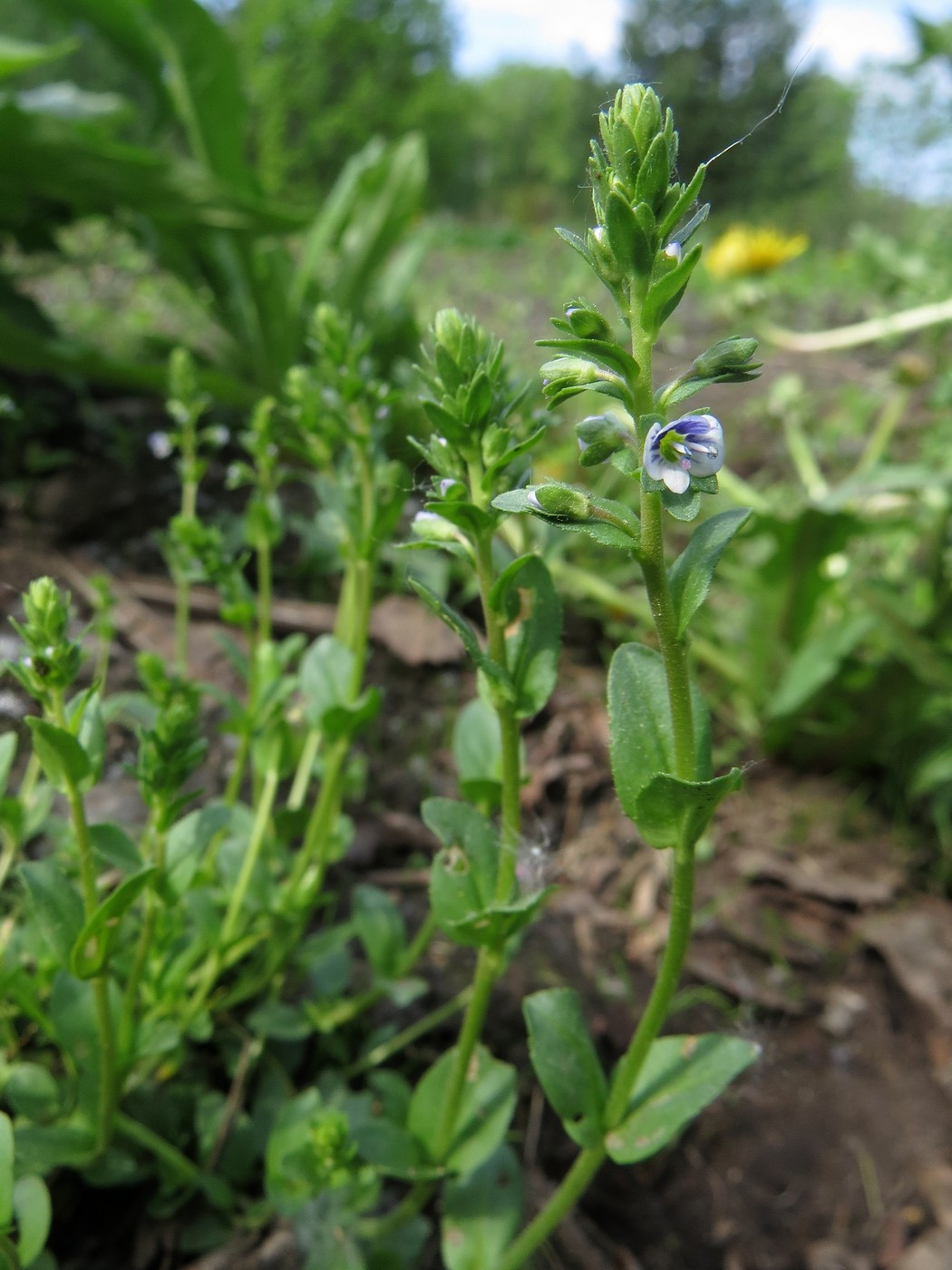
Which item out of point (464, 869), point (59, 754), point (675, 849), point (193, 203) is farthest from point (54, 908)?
point (193, 203)

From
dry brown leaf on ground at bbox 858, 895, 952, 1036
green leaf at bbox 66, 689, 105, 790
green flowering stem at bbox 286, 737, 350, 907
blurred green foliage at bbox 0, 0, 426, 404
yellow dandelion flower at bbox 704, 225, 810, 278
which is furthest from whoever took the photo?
yellow dandelion flower at bbox 704, 225, 810, 278

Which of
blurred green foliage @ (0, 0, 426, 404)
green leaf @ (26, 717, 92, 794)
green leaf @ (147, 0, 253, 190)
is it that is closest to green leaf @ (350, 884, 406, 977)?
green leaf @ (26, 717, 92, 794)

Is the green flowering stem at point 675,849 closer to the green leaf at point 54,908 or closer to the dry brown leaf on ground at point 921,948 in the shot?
the green leaf at point 54,908

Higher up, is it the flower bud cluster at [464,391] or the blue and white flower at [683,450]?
the flower bud cluster at [464,391]

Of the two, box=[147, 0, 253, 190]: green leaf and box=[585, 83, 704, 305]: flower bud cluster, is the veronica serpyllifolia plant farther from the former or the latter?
box=[147, 0, 253, 190]: green leaf

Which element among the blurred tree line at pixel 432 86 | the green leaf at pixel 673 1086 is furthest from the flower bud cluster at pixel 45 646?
the blurred tree line at pixel 432 86

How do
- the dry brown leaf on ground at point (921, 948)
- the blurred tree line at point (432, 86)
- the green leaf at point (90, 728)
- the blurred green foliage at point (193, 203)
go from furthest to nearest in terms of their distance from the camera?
the blurred tree line at point (432, 86), the blurred green foliage at point (193, 203), the dry brown leaf on ground at point (921, 948), the green leaf at point (90, 728)

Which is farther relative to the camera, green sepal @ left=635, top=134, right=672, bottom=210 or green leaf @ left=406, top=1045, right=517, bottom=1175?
green leaf @ left=406, top=1045, right=517, bottom=1175
